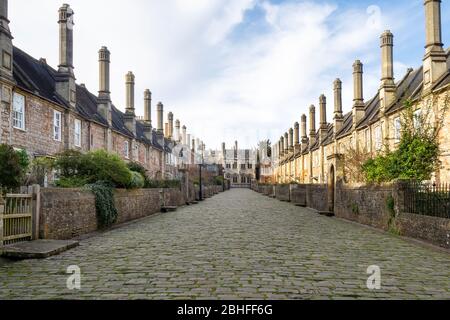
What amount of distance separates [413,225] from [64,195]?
10.4m

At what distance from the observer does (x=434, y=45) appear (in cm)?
2488

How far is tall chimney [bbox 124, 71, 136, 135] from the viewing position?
4162 cm

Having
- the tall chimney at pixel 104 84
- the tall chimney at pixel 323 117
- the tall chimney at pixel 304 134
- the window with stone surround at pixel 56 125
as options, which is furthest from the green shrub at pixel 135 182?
the tall chimney at pixel 304 134

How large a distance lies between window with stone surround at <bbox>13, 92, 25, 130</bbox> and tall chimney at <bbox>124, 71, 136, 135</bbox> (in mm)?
20832

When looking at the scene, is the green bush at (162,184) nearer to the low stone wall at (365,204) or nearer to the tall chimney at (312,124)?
the low stone wall at (365,204)

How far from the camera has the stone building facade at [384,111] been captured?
22.4 metres

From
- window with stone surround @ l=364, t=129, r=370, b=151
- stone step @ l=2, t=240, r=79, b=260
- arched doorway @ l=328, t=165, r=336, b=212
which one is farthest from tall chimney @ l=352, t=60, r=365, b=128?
stone step @ l=2, t=240, r=79, b=260

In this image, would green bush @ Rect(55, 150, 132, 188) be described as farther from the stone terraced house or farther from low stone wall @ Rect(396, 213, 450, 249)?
low stone wall @ Rect(396, 213, 450, 249)

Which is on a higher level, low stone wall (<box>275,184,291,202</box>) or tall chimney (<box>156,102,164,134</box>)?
tall chimney (<box>156,102,164,134</box>)

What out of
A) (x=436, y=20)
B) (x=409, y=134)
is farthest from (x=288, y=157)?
(x=409, y=134)

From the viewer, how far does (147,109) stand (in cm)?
4969

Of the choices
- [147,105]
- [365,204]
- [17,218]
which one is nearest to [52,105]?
[17,218]

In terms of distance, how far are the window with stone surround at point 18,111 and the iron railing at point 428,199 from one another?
19060mm
